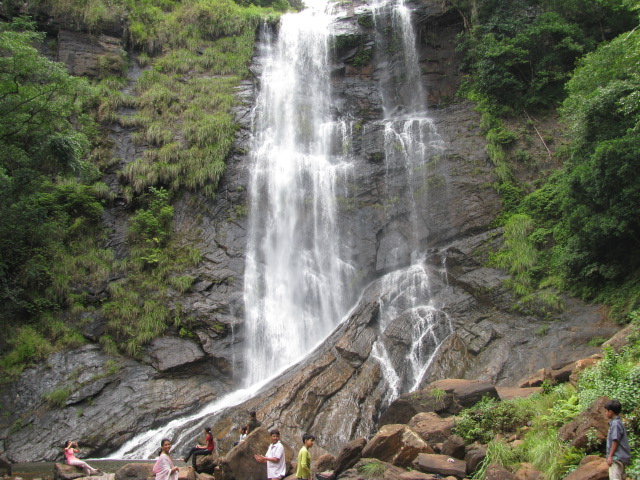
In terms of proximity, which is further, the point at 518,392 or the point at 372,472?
the point at 518,392

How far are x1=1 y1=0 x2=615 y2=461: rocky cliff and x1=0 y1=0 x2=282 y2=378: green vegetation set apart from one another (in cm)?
77

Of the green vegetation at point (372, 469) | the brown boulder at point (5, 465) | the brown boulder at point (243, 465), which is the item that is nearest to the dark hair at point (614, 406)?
the green vegetation at point (372, 469)

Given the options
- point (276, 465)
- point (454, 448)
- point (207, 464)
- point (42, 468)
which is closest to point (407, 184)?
point (454, 448)

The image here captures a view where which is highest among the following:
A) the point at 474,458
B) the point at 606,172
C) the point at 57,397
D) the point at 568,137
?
the point at 568,137

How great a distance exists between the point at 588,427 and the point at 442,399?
11.9 ft

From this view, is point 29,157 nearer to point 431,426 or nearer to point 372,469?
point 372,469

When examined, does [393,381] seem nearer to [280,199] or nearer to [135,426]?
[135,426]

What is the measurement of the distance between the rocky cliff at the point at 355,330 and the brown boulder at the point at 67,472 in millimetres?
2977

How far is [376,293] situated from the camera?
1528cm

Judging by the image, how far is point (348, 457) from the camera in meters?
7.34

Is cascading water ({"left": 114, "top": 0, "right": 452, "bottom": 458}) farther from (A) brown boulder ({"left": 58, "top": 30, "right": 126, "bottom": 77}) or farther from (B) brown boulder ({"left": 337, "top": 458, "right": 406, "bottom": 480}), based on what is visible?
(A) brown boulder ({"left": 58, "top": 30, "right": 126, "bottom": 77})

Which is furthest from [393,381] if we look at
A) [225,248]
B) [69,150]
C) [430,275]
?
[69,150]

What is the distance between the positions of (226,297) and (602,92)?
13.7 metres

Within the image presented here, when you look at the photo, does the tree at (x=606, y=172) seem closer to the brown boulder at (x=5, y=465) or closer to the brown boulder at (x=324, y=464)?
the brown boulder at (x=324, y=464)
